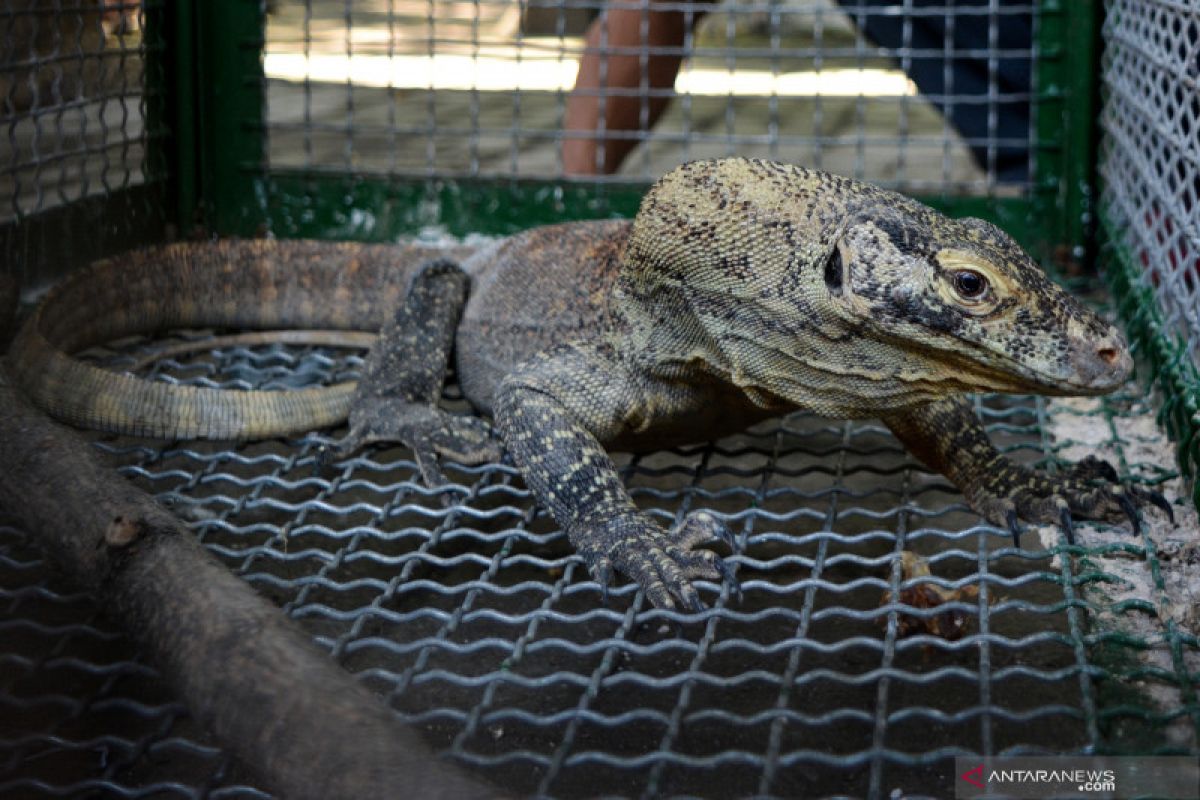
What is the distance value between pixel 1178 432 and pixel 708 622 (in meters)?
1.78

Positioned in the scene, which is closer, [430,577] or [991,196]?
[430,577]

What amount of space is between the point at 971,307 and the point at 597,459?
1.07 meters

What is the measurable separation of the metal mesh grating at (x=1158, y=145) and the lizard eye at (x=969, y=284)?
Result: 104cm

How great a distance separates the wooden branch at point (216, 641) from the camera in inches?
79.3

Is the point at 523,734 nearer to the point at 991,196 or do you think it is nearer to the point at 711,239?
the point at 711,239

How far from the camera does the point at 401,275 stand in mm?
5441

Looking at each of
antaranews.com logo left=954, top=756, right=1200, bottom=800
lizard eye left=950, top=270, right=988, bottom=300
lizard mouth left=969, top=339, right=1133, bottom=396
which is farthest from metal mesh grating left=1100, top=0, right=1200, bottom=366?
antaranews.com logo left=954, top=756, right=1200, bottom=800

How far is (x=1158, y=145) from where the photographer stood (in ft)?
15.0

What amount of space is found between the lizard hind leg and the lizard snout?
70.4 inches

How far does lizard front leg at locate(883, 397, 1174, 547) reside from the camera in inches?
140

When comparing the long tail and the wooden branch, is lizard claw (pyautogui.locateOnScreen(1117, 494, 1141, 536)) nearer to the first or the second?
the wooden branch

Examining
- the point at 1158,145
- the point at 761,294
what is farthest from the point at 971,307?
the point at 1158,145

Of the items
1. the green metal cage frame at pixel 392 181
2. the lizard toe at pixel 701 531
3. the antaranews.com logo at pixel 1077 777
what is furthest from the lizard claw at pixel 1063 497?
the green metal cage frame at pixel 392 181

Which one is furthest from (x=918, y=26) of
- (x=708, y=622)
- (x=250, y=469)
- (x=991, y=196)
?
(x=708, y=622)
